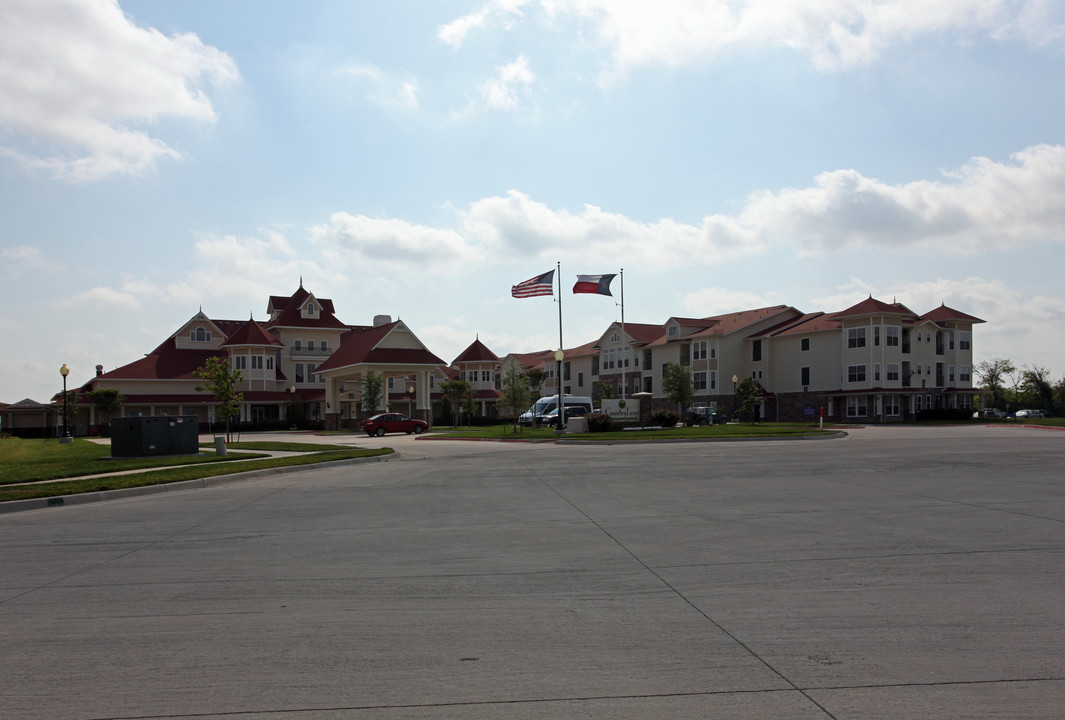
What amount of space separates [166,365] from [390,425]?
97.4 feet

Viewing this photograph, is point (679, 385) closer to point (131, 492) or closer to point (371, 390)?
point (371, 390)

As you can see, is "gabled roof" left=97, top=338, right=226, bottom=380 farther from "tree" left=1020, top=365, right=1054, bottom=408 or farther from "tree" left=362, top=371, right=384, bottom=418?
"tree" left=1020, top=365, right=1054, bottom=408

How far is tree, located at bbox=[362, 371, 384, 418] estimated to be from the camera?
63625 millimetres

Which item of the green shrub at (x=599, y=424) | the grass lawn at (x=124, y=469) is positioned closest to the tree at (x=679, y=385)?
the green shrub at (x=599, y=424)

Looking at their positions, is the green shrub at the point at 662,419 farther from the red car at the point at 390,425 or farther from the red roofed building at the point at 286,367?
the red roofed building at the point at 286,367

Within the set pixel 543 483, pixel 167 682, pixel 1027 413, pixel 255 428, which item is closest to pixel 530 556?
pixel 167 682

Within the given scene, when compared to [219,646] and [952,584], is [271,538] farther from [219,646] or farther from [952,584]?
[952,584]

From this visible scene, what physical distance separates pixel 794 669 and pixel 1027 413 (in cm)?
8983

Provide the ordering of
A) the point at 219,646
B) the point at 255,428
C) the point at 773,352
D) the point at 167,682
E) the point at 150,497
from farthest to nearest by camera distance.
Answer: the point at 773,352 < the point at 255,428 < the point at 150,497 < the point at 219,646 < the point at 167,682

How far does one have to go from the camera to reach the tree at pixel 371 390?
209 feet

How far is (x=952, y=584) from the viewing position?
24.6 ft

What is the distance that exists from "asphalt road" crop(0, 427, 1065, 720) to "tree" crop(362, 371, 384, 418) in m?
49.6

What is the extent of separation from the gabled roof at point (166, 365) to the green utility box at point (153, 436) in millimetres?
42504

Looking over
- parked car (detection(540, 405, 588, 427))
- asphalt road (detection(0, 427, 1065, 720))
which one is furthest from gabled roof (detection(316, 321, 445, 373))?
asphalt road (detection(0, 427, 1065, 720))
